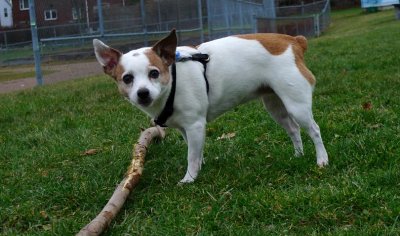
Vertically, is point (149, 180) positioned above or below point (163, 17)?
below

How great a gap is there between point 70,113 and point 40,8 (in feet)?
23.5

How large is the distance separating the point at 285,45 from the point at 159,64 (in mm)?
920

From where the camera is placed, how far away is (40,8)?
1394cm

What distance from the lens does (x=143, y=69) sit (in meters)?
3.88

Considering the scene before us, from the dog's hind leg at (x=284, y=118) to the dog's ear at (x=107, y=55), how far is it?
3.93 feet

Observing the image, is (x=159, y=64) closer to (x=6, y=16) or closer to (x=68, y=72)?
(x=68, y=72)

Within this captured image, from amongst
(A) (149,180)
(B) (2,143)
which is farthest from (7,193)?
(B) (2,143)

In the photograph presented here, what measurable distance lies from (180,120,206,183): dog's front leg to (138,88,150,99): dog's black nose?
0.46 m

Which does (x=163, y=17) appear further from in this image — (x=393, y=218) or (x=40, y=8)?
(x=393, y=218)

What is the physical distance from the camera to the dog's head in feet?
12.6

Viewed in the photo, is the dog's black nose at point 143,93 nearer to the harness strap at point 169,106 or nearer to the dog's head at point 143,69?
the dog's head at point 143,69

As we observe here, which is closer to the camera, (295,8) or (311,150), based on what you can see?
(311,150)

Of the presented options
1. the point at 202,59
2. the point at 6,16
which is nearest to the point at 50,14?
the point at 202,59

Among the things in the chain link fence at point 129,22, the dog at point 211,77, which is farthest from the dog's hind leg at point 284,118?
the chain link fence at point 129,22
